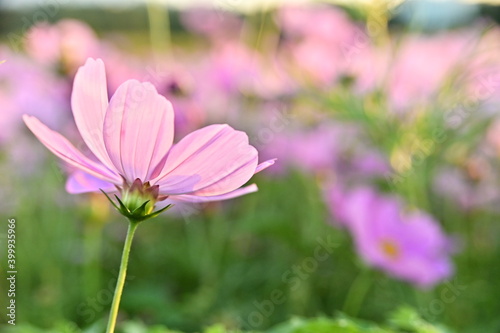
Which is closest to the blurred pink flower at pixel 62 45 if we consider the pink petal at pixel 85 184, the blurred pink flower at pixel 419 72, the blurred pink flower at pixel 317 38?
the blurred pink flower at pixel 317 38

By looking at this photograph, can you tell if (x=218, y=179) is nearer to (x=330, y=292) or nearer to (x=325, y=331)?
(x=325, y=331)

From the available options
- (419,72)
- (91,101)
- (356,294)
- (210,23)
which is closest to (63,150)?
(91,101)

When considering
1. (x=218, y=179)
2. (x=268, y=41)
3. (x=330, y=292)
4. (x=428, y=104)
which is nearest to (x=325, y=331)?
(x=218, y=179)

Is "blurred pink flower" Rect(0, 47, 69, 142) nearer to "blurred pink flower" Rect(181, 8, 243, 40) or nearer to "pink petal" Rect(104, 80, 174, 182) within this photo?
"blurred pink flower" Rect(181, 8, 243, 40)

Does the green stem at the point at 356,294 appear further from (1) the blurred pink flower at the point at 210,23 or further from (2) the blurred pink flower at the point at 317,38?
(1) the blurred pink flower at the point at 210,23

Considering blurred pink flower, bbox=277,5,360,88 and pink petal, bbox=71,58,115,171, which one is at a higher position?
blurred pink flower, bbox=277,5,360,88

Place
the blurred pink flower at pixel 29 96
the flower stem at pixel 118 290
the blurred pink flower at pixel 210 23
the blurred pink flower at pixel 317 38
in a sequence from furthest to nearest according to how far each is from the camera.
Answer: the blurred pink flower at pixel 210 23
the blurred pink flower at pixel 317 38
the blurred pink flower at pixel 29 96
the flower stem at pixel 118 290

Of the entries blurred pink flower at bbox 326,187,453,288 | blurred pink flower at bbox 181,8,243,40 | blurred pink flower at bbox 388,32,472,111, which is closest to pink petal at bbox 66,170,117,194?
blurred pink flower at bbox 326,187,453,288
